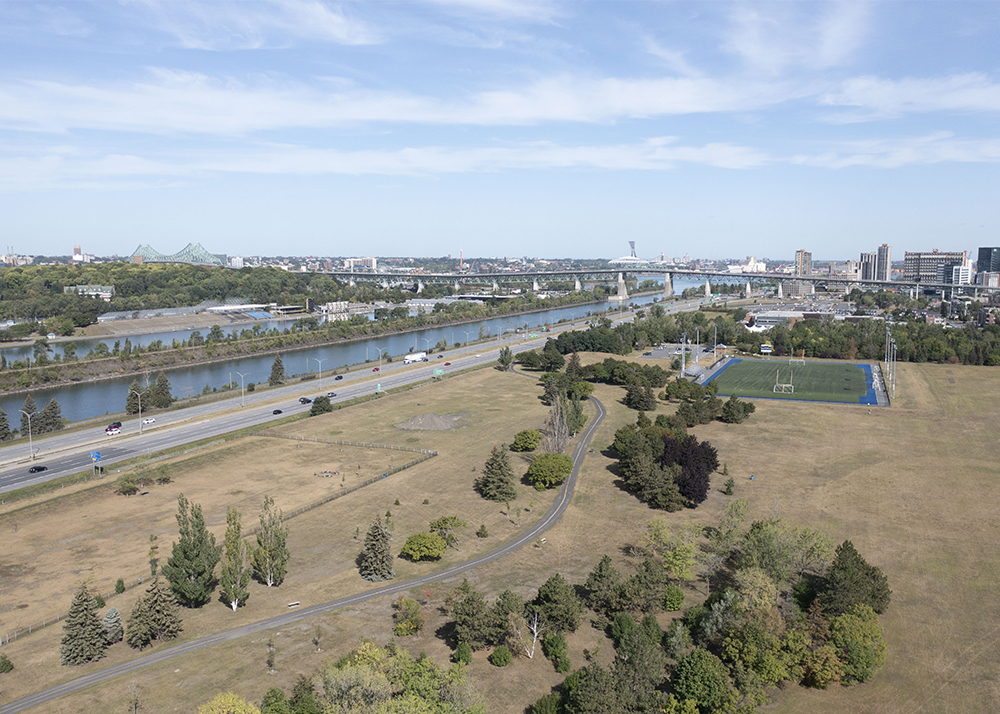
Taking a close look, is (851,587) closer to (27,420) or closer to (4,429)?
(4,429)

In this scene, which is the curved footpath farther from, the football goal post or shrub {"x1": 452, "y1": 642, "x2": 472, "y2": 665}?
the football goal post

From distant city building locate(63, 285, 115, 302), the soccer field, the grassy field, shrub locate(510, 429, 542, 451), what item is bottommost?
the grassy field

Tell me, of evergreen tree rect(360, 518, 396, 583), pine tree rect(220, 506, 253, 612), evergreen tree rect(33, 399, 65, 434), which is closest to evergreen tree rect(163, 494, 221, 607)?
pine tree rect(220, 506, 253, 612)

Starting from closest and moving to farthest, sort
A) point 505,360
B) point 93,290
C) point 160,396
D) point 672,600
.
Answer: point 672,600
point 160,396
point 505,360
point 93,290

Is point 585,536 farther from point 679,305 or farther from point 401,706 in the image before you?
point 679,305

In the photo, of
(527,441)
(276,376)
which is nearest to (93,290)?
(276,376)
